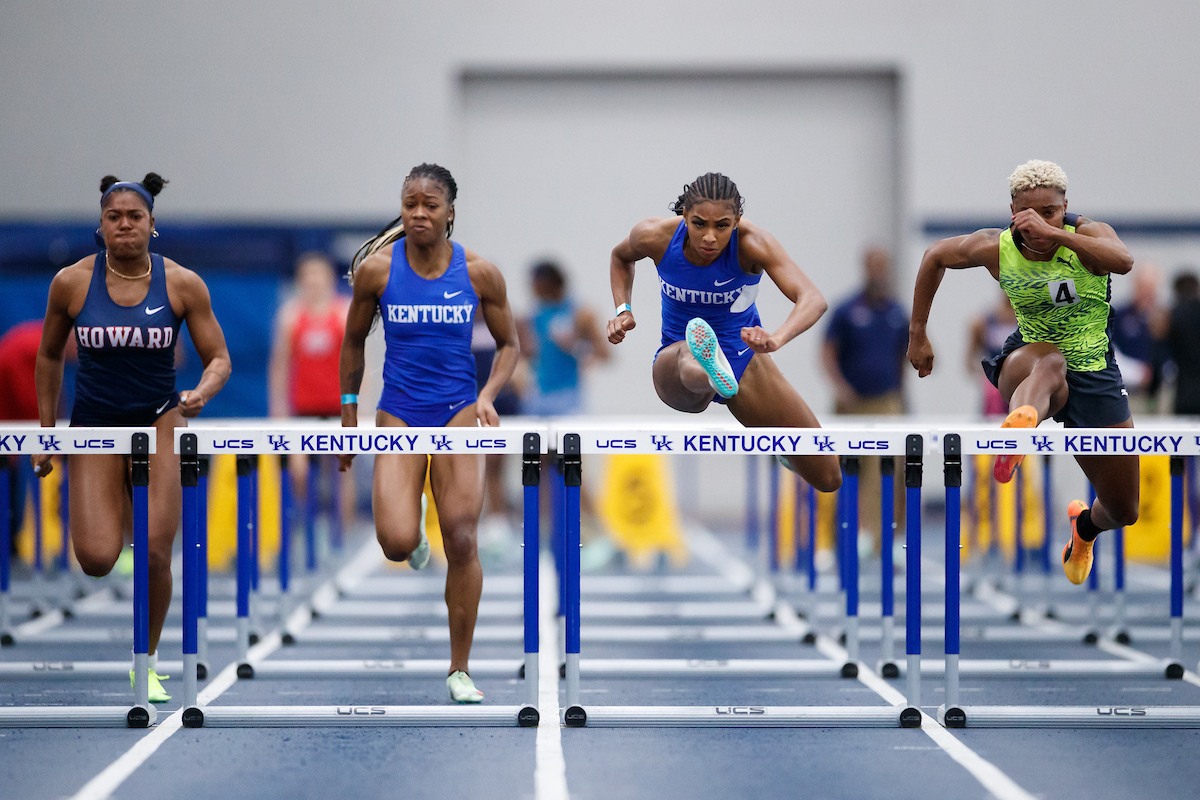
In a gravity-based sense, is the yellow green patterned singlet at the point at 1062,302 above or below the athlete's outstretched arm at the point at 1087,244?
below

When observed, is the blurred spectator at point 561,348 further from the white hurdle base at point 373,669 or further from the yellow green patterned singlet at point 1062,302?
the yellow green patterned singlet at point 1062,302

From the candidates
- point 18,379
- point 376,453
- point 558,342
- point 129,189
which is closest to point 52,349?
point 129,189

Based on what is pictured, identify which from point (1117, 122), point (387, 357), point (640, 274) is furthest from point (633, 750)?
point (1117, 122)

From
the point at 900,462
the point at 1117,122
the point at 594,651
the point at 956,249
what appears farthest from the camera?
the point at 1117,122

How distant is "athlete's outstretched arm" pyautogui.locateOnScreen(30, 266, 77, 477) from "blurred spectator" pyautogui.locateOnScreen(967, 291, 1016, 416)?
22.1 feet

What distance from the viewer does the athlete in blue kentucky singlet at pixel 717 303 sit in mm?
4473

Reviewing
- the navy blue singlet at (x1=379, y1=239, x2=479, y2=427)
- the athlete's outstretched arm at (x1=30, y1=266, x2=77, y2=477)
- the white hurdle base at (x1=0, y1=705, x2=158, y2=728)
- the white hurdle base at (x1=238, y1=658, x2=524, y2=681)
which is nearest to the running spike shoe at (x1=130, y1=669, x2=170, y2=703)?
the white hurdle base at (x1=0, y1=705, x2=158, y2=728)

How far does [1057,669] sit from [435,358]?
3.17 meters

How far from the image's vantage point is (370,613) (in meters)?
7.28

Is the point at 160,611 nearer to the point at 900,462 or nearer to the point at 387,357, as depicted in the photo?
the point at 387,357

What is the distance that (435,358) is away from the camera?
4.68 metres

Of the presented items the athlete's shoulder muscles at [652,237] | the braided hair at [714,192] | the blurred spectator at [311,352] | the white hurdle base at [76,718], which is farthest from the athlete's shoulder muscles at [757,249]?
the blurred spectator at [311,352]

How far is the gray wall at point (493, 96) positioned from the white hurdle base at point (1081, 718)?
26.7 ft

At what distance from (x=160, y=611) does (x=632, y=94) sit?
9.10 metres
